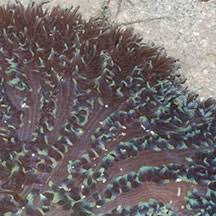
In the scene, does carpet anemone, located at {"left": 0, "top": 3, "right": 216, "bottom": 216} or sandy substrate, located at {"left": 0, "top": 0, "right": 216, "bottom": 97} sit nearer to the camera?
carpet anemone, located at {"left": 0, "top": 3, "right": 216, "bottom": 216}

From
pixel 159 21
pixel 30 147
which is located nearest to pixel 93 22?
pixel 159 21

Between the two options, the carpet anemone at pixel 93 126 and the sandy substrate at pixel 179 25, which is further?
the sandy substrate at pixel 179 25

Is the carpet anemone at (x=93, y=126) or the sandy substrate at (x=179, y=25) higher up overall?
the sandy substrate at (x=179, y=25)

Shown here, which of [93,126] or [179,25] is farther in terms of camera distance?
[179,25]

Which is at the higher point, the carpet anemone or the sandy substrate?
the sandy substrate

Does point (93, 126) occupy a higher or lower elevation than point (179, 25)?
lower
